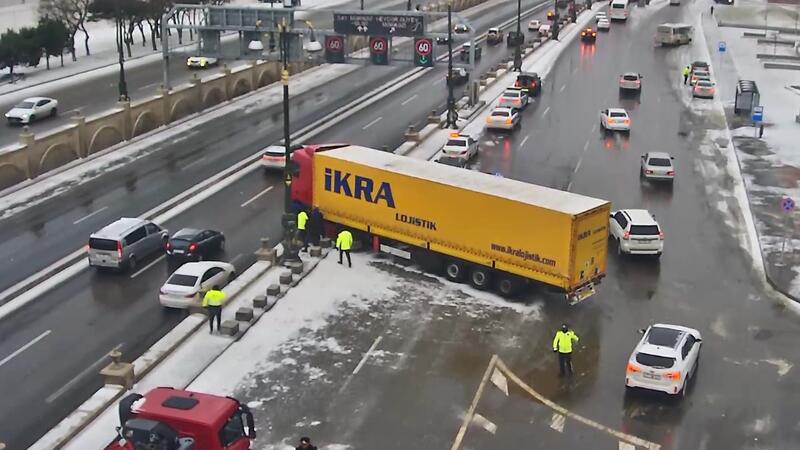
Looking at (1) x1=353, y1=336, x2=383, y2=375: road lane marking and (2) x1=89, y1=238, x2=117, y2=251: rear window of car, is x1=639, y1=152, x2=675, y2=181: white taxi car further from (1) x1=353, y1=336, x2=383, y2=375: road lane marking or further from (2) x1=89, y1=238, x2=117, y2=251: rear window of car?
(2) x1=89, y1=238, x2=117, y2=251: rear window of car

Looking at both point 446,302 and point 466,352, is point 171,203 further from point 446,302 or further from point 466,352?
point 466,352

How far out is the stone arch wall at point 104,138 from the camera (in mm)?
50000

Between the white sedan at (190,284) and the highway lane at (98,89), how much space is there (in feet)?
85.3

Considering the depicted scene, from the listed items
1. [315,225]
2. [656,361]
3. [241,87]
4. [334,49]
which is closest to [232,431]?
[656,361]

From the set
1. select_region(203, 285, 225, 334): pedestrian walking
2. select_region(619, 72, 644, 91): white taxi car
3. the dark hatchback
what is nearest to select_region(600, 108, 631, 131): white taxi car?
select_region(619, 72, 644, 91): white taxi car

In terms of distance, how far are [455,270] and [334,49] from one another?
30517 mm

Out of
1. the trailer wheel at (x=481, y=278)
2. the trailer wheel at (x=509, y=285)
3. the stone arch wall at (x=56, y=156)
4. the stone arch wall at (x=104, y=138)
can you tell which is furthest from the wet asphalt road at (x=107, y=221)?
the trailer wheel at (x=509, y=285)

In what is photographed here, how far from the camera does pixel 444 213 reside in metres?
32.7

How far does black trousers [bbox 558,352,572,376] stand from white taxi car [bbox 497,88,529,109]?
36.5m

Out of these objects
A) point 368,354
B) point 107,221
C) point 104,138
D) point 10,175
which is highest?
point 104,138

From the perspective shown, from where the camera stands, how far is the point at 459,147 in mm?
49531

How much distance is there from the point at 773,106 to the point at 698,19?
49.6 m

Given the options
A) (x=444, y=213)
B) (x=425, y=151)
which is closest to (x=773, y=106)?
(x=425, y=151)

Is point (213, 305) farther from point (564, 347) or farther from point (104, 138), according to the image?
point (104, 138)
